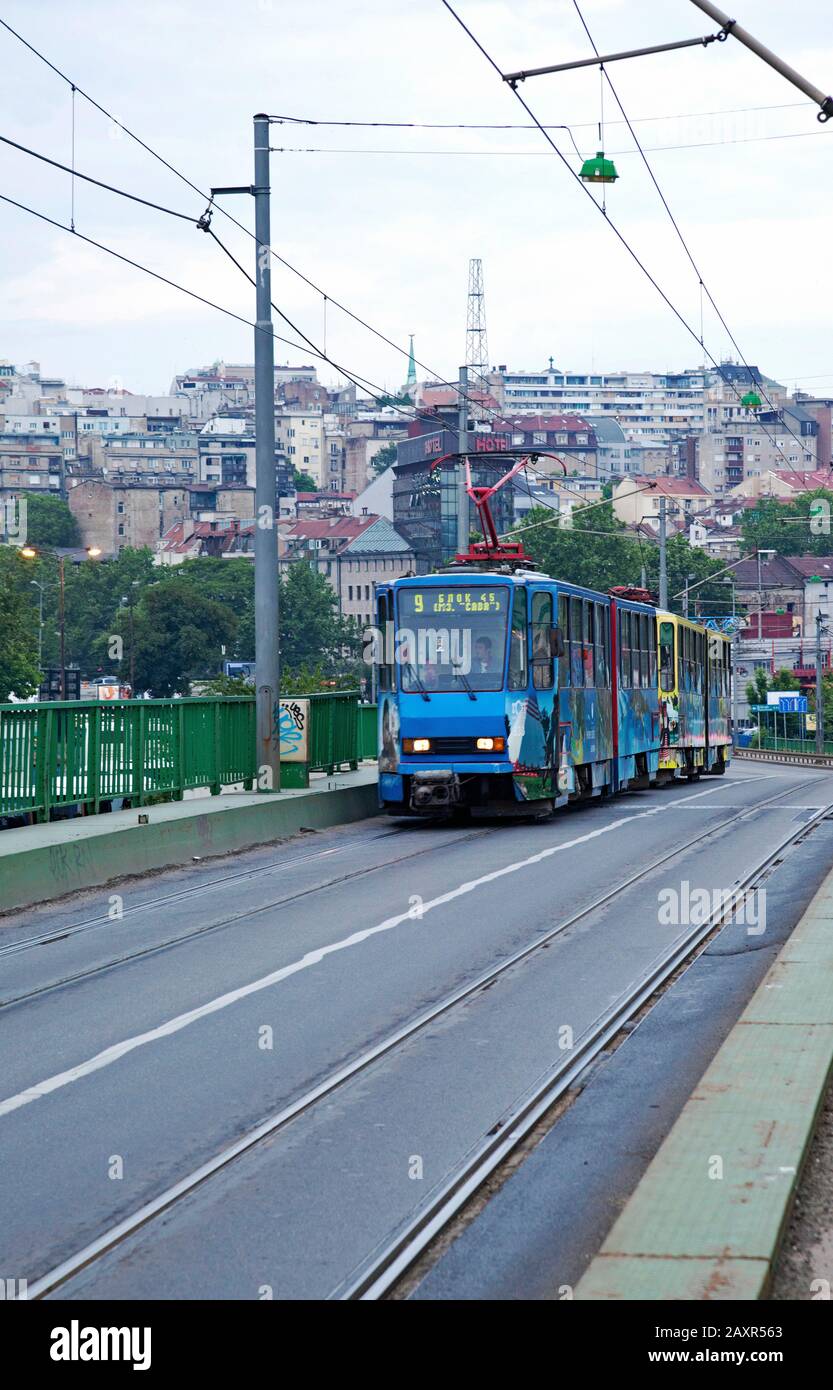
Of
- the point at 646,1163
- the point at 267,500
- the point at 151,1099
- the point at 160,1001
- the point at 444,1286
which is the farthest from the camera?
the point at 267,500

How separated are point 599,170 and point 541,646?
23.4ft

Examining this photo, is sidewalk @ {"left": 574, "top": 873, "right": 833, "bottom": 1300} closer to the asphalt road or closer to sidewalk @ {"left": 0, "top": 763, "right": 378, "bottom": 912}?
the asphalt road

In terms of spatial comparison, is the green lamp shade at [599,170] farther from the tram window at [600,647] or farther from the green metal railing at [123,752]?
the tram window at [600,647]

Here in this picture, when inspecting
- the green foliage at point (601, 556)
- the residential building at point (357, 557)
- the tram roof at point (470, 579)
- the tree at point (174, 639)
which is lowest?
the tram roof at point (470, 579)

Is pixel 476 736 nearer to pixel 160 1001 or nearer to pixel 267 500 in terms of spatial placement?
pixel 267 500

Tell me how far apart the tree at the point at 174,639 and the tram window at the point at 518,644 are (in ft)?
315

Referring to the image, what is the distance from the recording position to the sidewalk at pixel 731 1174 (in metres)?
5.23

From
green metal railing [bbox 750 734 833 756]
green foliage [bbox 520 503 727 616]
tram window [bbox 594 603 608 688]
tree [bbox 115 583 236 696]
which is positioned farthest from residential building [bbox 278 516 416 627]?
tram window [bbox 594 603 608 688]

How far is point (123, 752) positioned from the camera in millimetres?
20547

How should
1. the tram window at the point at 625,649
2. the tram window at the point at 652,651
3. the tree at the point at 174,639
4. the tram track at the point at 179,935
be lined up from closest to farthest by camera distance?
the tram track at the point at 179,935
the tram window at the point at 625,649
the tram window at the point at 652,651
the tree at the point at 174,639

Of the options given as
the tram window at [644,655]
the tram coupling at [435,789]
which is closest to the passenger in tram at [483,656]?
the tram coupling at [435,789]

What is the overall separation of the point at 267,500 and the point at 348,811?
188 inches
